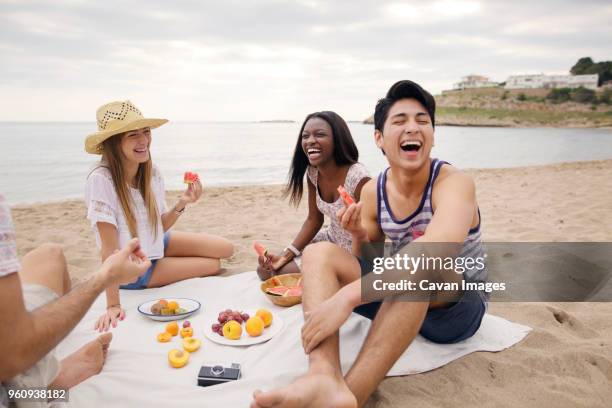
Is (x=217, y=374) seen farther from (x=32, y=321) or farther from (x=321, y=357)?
(x=32, y=321)

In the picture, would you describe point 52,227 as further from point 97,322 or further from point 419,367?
point 419,367

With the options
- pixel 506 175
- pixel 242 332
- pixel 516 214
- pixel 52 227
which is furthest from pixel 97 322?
pixel 506 175

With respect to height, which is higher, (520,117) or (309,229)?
(520,117)

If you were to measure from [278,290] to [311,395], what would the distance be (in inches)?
73.0

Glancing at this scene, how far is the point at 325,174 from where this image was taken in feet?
13.8

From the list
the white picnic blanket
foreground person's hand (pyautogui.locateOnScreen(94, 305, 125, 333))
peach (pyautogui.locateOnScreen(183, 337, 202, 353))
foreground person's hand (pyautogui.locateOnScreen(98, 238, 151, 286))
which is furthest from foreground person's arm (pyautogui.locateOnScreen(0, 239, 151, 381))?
foreground person's hand (pyautogui.locateOnScreen(94, 305, 125, 333))

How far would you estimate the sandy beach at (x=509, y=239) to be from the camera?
2486 millimetres

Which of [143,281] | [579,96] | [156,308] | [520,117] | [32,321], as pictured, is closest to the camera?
[32,321]

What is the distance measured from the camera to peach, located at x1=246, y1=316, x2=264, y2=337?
298cm

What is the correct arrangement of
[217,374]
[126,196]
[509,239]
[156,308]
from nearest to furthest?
1. [217,374]
2. [156,308]
3. [126,196]
4. [509,239]

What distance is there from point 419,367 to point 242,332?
1254mm

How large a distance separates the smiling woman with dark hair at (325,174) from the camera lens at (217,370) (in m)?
1.64

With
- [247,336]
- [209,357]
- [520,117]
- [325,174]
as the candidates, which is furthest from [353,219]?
[520,117]

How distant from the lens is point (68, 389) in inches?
93.0
